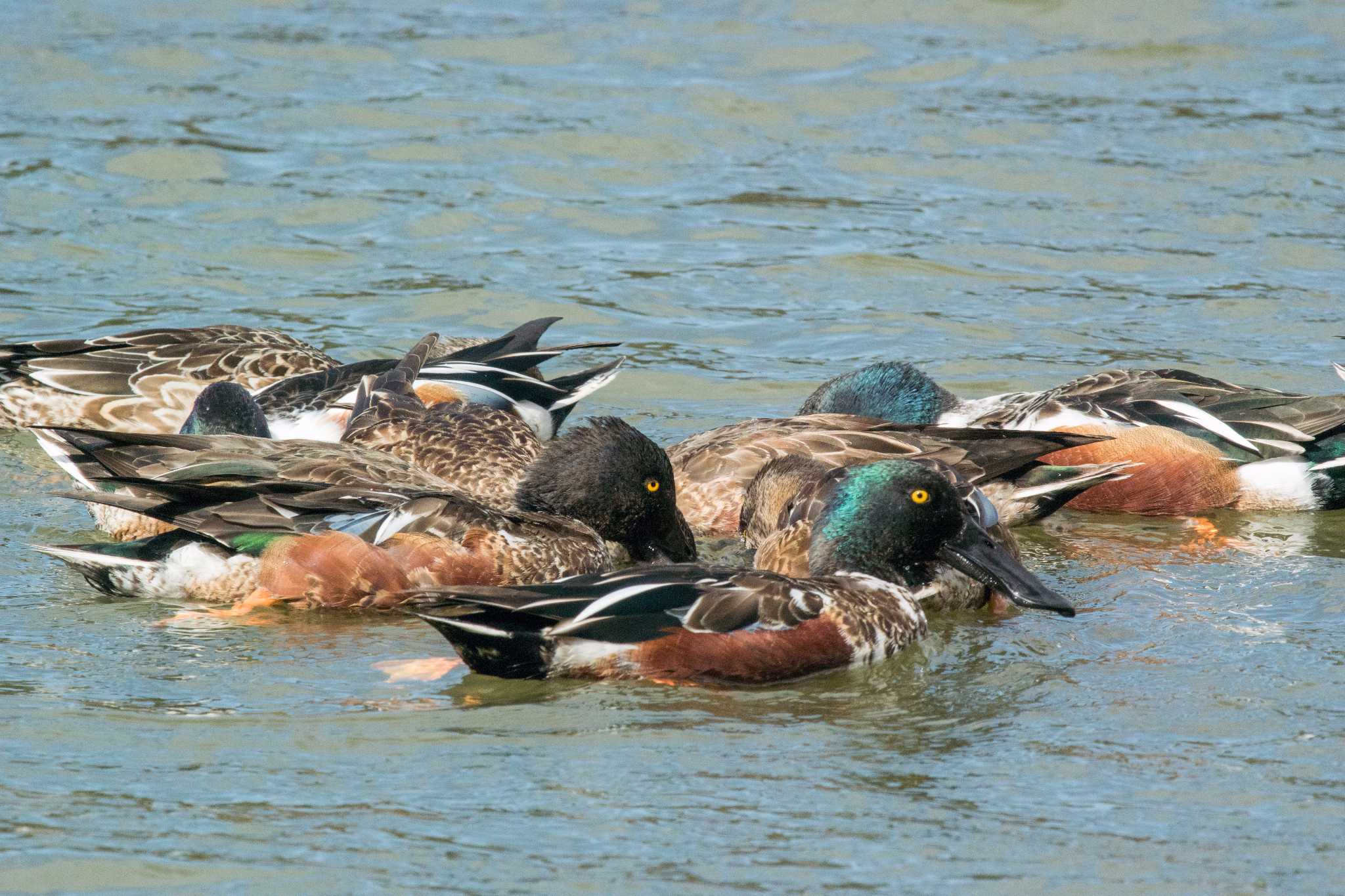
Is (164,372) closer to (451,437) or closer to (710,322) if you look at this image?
(451,437)

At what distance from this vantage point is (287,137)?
15289mm

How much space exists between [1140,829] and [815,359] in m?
6.50

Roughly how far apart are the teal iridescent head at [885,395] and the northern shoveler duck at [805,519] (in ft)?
4.02

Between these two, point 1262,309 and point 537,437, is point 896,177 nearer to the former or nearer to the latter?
point 1262,309

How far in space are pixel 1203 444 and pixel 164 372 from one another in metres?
5.39

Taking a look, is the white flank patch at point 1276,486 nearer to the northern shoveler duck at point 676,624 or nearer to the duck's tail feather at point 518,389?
the northern shoveler duck at point 676,624

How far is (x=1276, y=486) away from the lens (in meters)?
8.95

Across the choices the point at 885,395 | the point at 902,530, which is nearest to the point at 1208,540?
the point at 885,395

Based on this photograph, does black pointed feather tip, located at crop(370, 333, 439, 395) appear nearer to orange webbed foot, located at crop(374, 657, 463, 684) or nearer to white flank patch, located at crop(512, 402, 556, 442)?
white flank patch, located at crop(512, 402, 556, 442)

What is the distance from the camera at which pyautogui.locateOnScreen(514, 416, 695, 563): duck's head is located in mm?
7730

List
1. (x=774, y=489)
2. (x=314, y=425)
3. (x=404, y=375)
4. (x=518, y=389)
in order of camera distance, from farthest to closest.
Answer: (x=518, y=389), (x=314, y=425), (x=404, y=375), (x=774, y=489)

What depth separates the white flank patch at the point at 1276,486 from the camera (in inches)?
351

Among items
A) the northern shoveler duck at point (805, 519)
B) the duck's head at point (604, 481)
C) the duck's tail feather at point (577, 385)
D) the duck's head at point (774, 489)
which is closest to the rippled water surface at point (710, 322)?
the northern shoveler duck at point (805, 519)

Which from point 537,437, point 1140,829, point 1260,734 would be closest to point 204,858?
point 1140,829
